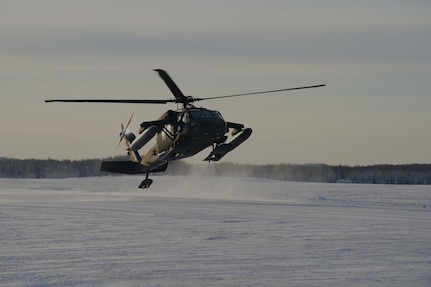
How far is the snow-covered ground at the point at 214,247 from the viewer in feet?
59.6

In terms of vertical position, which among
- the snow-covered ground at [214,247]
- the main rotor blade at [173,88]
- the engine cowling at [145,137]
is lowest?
the snow-covered ground at [214,247]

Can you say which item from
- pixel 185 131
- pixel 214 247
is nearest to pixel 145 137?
pixel 185 131

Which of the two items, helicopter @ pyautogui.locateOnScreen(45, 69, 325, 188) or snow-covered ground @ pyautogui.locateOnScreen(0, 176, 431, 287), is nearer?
snow-covered ground @ pyautogui.locateOnScreen(0, 176, 431, 287)

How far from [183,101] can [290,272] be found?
48.1 feet

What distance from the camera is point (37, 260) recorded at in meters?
20.6

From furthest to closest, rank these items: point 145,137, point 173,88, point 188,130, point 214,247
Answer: point 173,88, point 145,137, point 188,130, point 214,247

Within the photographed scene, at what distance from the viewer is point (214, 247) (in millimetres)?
23469

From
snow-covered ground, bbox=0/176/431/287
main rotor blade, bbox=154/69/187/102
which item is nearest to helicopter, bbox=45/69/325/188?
main rotor blade, bbox=154/69/187/102

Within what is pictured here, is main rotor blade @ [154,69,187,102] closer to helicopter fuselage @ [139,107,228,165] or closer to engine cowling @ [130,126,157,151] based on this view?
helicopter fuselage @ [139,107,228,165]

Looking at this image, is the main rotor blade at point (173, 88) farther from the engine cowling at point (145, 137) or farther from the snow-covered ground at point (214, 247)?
the snow-covered ground at point (214, 247)

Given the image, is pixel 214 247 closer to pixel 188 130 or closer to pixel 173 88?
pixel 188 130

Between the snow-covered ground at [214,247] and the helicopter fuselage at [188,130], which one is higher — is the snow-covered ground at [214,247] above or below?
below

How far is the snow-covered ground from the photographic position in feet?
59.6

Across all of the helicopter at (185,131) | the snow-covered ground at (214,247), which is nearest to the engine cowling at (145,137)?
the helicopter at (185,131)
